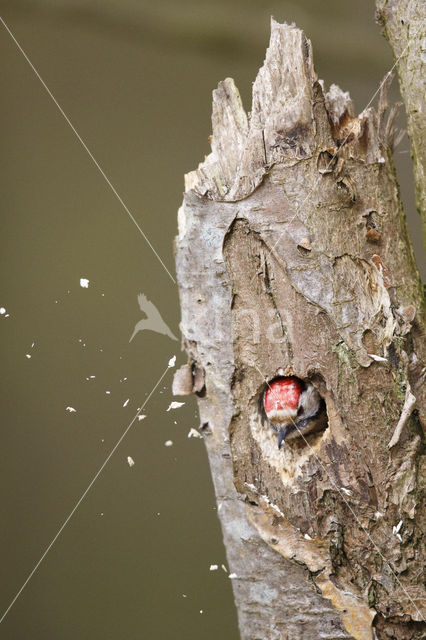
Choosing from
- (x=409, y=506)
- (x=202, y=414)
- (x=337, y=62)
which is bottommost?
(x=409, y=506)

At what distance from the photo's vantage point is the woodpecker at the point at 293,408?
0.76m

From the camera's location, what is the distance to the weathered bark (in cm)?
96

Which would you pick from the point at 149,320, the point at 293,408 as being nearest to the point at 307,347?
the point at 293,408

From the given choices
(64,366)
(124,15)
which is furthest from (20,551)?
(124,15)

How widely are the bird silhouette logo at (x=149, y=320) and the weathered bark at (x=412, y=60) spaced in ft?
1.51

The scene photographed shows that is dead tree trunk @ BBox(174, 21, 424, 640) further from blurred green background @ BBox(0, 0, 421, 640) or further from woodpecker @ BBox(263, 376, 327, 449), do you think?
blurred green background @ BBox(0, 0, 421, 640)

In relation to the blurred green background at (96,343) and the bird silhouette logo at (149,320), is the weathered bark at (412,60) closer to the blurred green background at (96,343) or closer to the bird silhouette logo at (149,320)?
the blurred green background at (96,343)

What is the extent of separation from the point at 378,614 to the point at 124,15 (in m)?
1.08

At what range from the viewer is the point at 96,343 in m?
1.11

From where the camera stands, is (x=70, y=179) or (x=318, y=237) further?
(x=70, y=179)

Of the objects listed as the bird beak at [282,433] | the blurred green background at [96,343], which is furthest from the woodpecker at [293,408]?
the blurred green background at [96,343]

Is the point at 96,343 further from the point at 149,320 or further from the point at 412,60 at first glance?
the point at 412,60

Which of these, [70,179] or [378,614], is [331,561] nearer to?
[378,614]

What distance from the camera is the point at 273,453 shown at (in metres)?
0.78
